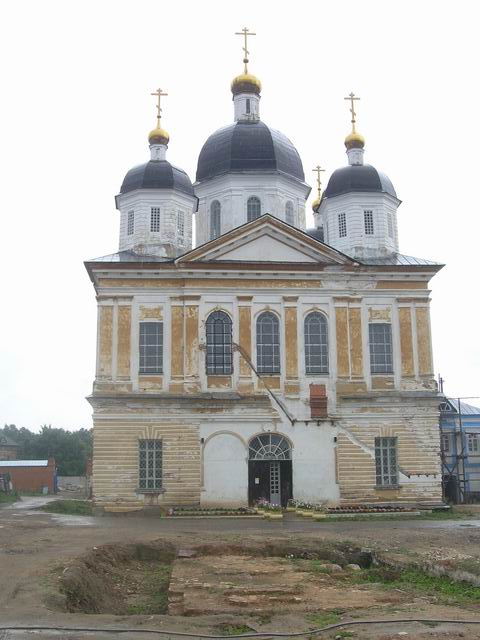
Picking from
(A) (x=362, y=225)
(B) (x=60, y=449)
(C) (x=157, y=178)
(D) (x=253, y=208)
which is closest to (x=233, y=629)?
(A) (x=362, y=225)

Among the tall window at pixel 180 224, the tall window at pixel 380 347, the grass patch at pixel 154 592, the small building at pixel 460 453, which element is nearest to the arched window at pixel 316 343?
the tall window at pixel 380 347

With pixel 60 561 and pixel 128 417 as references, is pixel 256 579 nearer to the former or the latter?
pixel 60 561

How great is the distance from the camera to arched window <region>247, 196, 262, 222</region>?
109 ft

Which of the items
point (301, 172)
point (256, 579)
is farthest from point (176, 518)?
point (301, 172)

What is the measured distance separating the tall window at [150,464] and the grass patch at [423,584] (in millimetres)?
14939

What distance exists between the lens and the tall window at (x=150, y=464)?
91.1 feet

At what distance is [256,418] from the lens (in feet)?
92.8

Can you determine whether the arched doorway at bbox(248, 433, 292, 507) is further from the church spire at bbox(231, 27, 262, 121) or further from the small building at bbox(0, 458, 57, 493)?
the small building at bbox(0, 458, 57, 493)

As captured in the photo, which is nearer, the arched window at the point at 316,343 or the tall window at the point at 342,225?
the arched window at the point at 316,343

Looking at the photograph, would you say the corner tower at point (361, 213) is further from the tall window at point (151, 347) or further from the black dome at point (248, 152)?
the tall window at point (151, 347)

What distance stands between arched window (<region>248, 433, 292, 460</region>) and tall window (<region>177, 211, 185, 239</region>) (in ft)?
31.3

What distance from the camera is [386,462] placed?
28.7m

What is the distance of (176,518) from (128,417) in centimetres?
441

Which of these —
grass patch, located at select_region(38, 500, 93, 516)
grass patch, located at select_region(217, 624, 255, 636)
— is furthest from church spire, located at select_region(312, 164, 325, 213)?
grass patch, located at select_region(217, 624, 255, 636)
